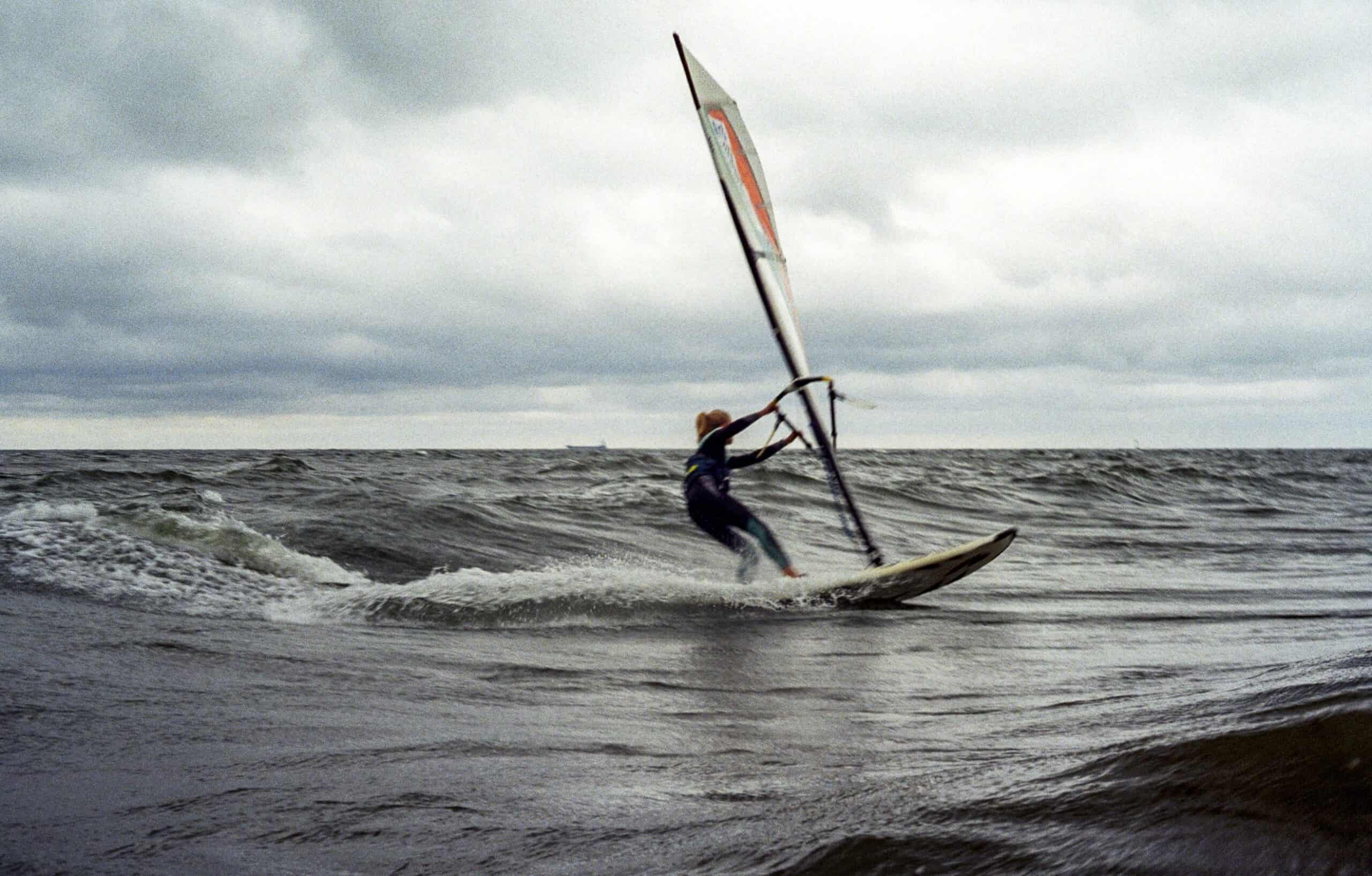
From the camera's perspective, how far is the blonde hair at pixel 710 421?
10031mm

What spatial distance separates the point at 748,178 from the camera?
36.0ft

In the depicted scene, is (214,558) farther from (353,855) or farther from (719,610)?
(353,855)

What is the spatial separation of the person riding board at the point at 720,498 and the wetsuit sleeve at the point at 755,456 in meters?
0.01

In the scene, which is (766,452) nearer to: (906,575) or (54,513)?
(906,575)

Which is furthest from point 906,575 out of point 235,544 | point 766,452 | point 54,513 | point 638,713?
point 54,513

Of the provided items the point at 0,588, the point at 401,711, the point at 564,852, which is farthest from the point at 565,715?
the point at 0,588

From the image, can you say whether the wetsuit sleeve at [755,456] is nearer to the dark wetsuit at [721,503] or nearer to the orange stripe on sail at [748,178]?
the dark wetsuit at [721,503]

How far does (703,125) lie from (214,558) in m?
6.60

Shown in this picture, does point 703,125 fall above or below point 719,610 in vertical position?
above

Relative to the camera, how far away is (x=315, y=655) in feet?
20.7

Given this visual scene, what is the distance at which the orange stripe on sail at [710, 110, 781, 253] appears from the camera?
1059 centimetres

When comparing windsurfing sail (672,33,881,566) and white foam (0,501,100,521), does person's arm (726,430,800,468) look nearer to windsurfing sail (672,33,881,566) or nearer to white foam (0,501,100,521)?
windsurfing sail (672,33,881,566)

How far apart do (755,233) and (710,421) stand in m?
1.96

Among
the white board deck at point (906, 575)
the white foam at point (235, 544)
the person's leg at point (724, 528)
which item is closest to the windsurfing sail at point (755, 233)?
the white board deck at point (906, 575)
